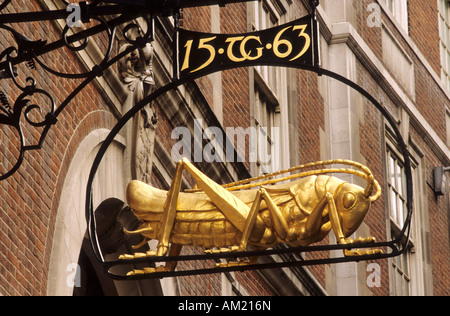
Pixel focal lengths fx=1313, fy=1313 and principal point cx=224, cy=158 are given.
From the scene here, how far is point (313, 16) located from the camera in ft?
26.5

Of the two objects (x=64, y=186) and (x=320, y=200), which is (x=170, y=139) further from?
(x=320, y=200)

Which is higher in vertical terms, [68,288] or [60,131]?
[60,131]

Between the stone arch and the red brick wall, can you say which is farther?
the stone arch

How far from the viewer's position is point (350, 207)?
26.7 feet

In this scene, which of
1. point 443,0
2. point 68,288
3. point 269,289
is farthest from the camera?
point 443,0

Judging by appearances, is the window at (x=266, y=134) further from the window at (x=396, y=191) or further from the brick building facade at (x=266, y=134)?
the window at (x=396, y=191)

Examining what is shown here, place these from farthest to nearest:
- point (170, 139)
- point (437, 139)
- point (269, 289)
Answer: point (437, 139)
point (269, 289)
point (170, 139)

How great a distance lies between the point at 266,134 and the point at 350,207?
9.56m

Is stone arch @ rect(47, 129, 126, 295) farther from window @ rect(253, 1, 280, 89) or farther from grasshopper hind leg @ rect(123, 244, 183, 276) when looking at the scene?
window @ rect(253, 1, 280, 89)

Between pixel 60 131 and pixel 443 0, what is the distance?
1759 cm

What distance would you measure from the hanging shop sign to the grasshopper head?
0.85m

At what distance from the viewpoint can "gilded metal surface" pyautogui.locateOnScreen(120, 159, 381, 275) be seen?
8125mm

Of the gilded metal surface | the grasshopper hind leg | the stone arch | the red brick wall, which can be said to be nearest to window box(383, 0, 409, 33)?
the stone arch

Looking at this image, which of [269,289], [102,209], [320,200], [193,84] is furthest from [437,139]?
[320,200]
